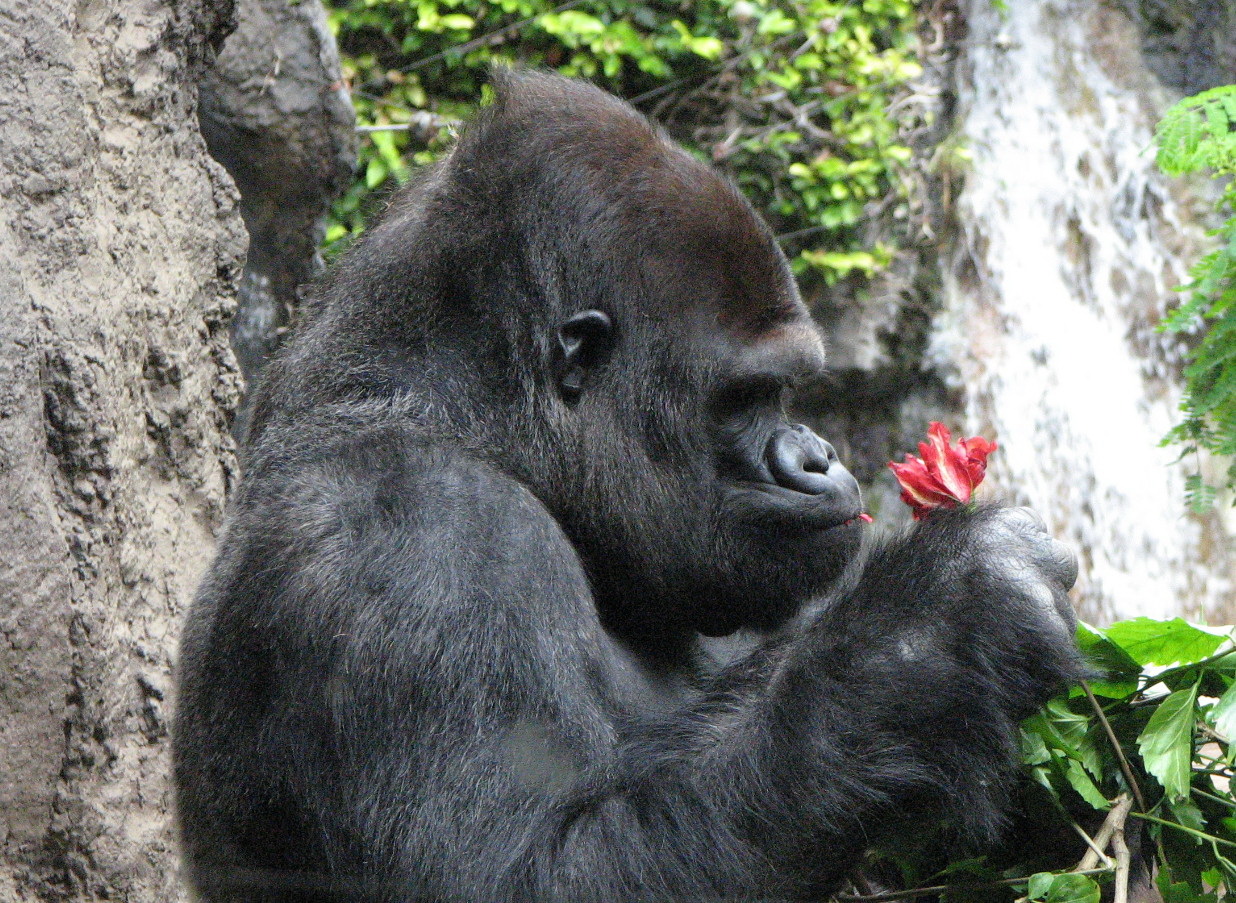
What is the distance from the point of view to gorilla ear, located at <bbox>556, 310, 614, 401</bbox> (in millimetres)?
2793

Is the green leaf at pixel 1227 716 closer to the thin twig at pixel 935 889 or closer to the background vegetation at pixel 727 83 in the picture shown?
the thin twig at pixel 935 889

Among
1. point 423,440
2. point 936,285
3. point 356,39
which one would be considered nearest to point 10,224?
point 423,440

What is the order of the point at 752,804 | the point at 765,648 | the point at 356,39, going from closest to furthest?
the point at 752,804 < the point at 765,648 < the point at 356,39

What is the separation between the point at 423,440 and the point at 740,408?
2.32 ft

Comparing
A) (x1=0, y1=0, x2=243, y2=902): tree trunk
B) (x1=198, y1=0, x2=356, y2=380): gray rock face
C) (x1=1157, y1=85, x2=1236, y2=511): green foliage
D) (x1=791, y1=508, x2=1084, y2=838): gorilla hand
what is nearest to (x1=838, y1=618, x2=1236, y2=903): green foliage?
(x1=791, y1=508, x2=1084, y2=838): gorilla hand

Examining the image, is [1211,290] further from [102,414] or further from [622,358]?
[102,414]

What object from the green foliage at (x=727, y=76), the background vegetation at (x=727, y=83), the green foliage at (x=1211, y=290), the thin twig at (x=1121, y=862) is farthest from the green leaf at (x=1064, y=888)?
the green foliage at (x=727, y=76)

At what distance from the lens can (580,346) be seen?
9.21 ft

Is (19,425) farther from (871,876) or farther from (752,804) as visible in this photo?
(871,876)

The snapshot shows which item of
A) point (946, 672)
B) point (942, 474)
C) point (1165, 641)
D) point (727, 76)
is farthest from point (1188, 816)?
point (727, 76)

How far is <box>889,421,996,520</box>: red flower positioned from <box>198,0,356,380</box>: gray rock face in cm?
322

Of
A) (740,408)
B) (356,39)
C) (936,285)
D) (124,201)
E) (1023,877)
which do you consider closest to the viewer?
(1023,877)

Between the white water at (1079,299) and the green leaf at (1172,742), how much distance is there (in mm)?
5451

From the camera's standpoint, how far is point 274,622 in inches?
97.1
